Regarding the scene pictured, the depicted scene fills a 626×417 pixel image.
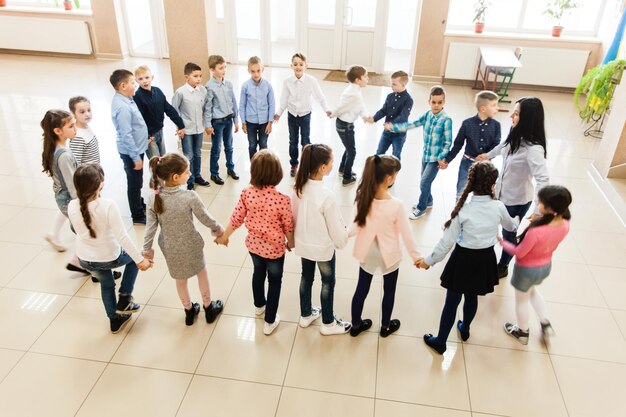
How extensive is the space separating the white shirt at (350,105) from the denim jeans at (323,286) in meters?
2.14

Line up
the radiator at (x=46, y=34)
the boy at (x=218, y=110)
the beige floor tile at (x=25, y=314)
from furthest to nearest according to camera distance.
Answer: the radiator at (x=46, y=34) < the boy at (x=218, y=110) < the beige floor tile at (x=25, y=314)

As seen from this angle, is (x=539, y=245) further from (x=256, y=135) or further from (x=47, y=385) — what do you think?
(x=256, y=135)

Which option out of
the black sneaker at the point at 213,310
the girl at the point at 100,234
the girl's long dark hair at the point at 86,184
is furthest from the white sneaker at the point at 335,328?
the girl's long dark hair at the point at 86,184

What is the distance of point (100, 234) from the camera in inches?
109

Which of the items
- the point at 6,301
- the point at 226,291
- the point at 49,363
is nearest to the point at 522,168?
the point at 226,291

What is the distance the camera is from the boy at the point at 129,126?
375 centimetres

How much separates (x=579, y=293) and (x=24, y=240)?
4.54m

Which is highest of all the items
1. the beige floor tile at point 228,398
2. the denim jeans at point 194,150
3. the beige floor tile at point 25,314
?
the denim jeans at point 194,150

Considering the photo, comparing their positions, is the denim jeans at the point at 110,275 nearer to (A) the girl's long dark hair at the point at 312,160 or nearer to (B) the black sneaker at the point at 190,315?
(B) the black sneaker at the point at 190,315

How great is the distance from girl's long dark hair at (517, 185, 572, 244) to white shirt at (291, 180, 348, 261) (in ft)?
3.71

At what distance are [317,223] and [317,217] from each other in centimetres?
4

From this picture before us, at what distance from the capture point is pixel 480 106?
3688 millimetres

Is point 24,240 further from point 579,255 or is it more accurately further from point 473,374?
point 579,255

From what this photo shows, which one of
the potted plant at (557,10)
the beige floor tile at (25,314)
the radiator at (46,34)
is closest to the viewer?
the beige floor tile at (25,314)
